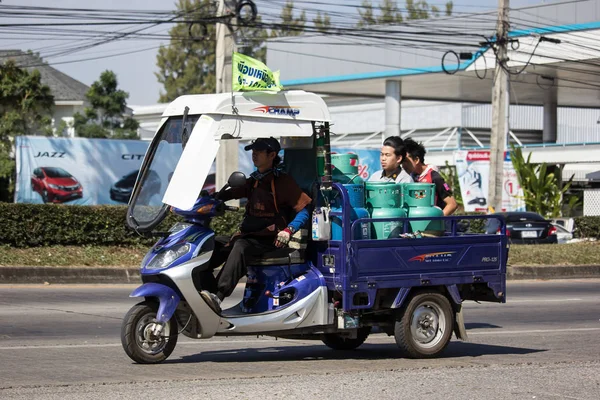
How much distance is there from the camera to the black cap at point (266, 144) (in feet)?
27.5

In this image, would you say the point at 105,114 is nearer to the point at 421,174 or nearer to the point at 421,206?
the point at 421,174

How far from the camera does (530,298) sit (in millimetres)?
15820

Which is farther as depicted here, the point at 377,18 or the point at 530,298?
the point at 377,18

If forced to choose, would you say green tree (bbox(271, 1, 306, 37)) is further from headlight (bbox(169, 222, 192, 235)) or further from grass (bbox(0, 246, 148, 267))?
headlight (bbox(169, 222, 192, 235))

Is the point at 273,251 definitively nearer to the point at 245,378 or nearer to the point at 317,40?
the point at 245,378

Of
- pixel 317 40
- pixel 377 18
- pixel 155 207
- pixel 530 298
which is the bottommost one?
pixel 530 298

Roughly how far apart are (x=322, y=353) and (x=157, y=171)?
99.3 inches

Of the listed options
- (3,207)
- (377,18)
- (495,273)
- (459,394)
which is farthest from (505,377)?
(377,18)

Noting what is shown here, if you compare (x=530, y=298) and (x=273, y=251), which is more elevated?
(x=273, y=251)

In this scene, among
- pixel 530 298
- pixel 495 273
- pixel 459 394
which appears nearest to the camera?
pixel 459 394

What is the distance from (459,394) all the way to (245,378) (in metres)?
1.65

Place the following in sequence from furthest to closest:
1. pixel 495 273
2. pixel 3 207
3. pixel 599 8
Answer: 1. pixel 599 8
2. pixel 3 207
3. pixel 495 273

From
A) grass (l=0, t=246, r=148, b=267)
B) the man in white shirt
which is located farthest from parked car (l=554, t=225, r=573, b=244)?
the man in white shirt

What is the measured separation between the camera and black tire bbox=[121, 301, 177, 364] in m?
7.71
